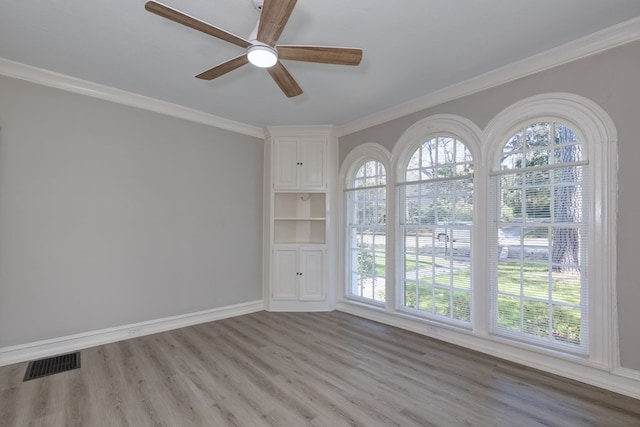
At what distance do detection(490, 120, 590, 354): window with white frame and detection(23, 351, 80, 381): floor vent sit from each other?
4.10m

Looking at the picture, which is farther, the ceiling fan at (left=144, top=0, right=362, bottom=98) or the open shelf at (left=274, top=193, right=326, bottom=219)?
the open shelf at (left=274, top=193, right=326, bottom=219)

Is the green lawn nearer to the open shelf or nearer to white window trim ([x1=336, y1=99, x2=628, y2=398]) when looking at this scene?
white window trim ([x1=336, y1=99, x2=628, y2=398])

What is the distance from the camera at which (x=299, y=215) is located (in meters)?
4.90

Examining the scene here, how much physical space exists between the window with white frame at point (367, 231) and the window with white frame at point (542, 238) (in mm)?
1441

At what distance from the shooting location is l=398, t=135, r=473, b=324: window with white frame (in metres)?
3.27

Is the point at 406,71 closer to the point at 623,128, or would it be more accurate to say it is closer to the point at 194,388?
the point at 623,128

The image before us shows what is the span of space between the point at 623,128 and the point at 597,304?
141 centimetres

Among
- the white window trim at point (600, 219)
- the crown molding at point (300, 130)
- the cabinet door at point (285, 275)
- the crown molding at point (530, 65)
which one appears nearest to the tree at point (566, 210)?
the white window trim at point (600, 219)

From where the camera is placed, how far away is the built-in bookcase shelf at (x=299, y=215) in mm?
4723

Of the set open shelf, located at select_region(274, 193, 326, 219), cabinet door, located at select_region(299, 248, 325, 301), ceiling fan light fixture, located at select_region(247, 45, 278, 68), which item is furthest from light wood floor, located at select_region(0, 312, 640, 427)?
ceiling fan light fixture, located at select_region(247, 45, 278, 68)

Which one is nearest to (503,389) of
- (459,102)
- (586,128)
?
(586,128)

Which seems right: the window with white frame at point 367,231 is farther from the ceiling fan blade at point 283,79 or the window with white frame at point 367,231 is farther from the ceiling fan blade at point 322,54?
the ceiling fan blade at point 322,54

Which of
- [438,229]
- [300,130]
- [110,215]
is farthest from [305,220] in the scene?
[110,215]

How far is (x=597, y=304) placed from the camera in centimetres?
238
